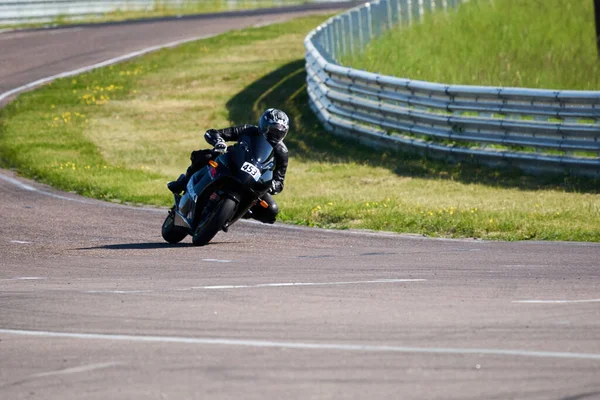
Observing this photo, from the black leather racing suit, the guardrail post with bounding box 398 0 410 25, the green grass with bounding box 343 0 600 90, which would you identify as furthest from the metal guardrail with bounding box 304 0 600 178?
the black leather racing suit

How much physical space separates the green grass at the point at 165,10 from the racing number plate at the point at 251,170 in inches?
1289

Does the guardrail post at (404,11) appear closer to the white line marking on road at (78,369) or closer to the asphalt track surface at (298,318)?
the asphalt track surface at (298,318)

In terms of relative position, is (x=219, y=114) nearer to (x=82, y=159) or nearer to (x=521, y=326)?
(x=82, y=159)

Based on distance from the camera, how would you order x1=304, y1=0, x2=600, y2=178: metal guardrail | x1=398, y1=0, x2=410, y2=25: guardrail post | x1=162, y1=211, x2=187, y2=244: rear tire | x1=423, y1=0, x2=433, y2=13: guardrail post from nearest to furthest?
x1=162, y1=211, x2=187, y2=244: rear tire, x1=304, y1=0, x2=600, y2=178: metal guardrail, x1=398, y1=0, x2=410, y2=25: guardrail post, x1=423, y1=0, x2=433, y2=13: guardrail post

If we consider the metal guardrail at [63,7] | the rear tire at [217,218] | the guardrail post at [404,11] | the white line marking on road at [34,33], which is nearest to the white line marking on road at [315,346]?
the rear tire at [217,218]

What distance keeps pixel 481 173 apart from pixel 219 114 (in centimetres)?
959

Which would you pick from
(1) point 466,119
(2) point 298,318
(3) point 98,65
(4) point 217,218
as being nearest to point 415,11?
(3) point 98,65

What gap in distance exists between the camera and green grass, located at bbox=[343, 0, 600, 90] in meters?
24.7

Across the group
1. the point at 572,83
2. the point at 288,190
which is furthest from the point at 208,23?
the point at 288,190

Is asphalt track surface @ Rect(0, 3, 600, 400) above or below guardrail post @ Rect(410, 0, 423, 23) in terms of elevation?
above

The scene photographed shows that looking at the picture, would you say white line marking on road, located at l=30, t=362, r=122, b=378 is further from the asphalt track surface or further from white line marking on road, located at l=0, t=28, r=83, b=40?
white line marking on road, located at l=0, t=28, r=83, b=40

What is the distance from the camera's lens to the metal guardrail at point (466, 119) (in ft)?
56.0

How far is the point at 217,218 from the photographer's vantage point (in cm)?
1150

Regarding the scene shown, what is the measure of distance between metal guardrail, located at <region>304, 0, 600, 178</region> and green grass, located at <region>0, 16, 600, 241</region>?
32cm
